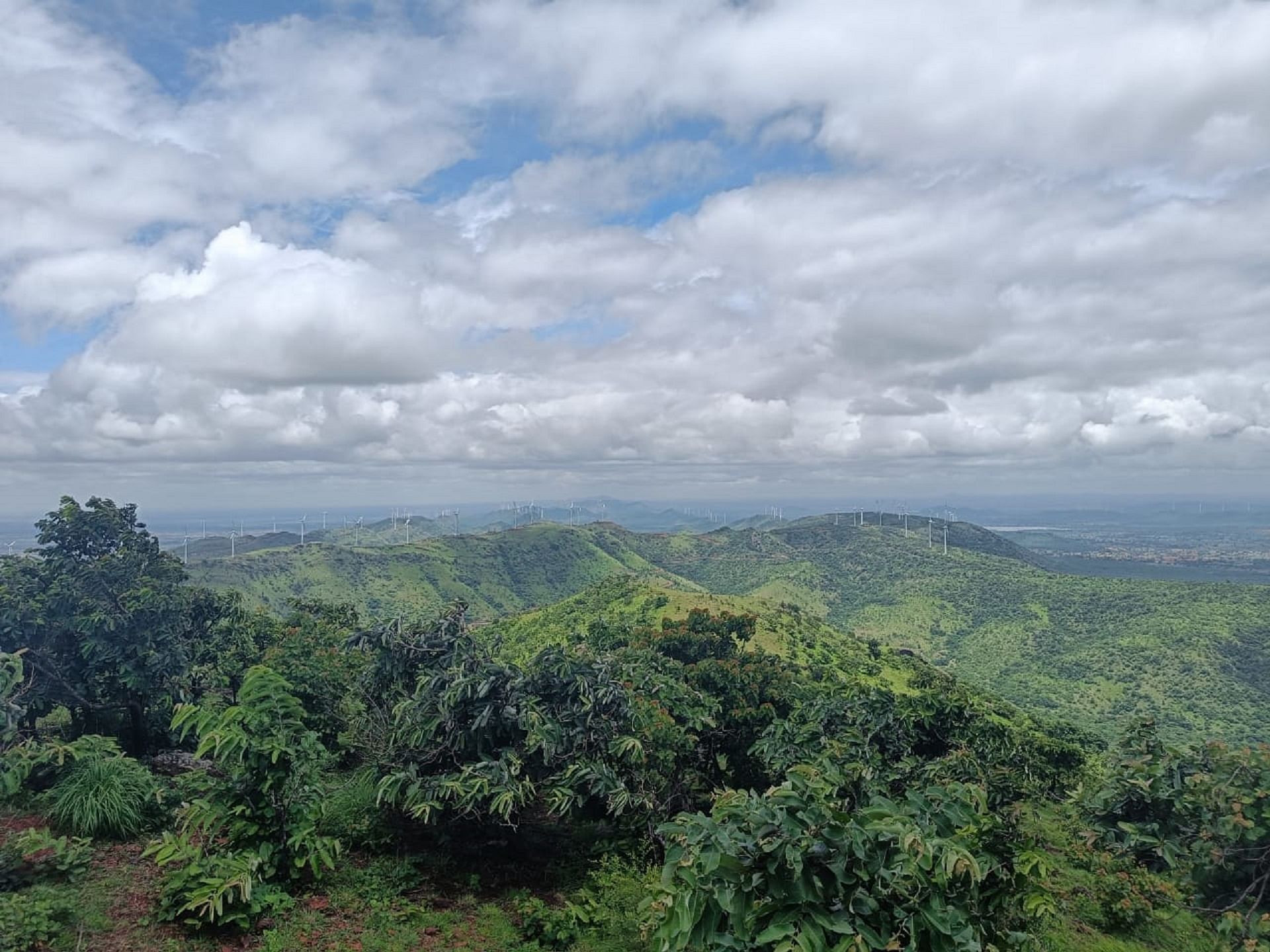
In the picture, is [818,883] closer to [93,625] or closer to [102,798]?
[102,798]

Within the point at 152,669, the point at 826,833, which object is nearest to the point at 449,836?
the point at 152,669

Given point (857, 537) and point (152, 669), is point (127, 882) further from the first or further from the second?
point (857, 537)

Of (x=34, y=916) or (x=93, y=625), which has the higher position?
(x=93, y=625)

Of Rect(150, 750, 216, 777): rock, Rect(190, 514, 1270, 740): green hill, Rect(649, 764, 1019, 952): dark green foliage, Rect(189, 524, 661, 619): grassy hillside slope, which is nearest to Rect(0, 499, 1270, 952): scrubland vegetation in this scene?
Rect(649, 764, 1019, 952): dark green foliage

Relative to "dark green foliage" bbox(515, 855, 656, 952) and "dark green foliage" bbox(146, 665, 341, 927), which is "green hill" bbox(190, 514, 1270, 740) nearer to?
"dark green foliage" bbox(515, 855, 656, 952)

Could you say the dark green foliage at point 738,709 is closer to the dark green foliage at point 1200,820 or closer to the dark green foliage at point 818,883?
the dark green foliage at point 1200,820

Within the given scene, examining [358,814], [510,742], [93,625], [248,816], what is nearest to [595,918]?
[510,742]

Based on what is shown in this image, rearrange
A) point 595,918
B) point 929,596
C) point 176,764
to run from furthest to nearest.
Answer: point 929,596, point 176,764, point 595,918
